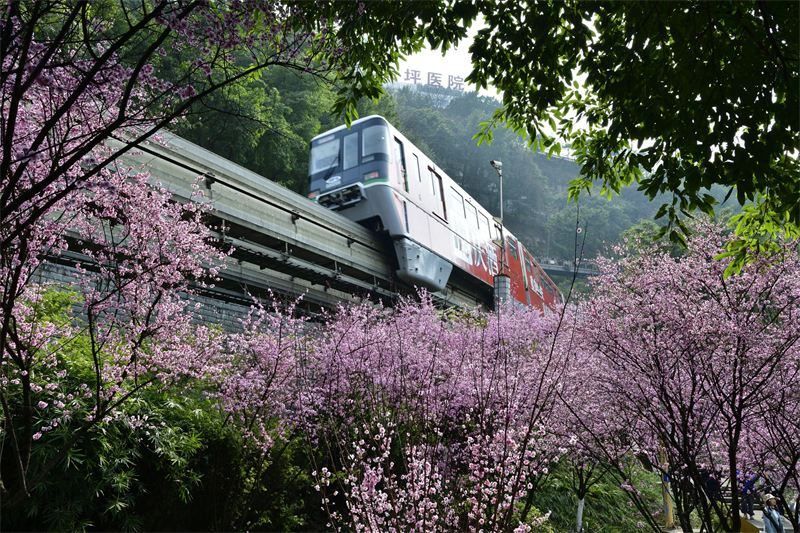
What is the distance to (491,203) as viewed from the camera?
5616 centimetres

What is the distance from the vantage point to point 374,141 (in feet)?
45.8

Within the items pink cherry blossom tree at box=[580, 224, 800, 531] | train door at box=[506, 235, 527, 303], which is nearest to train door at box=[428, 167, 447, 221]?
train door at box=[506, 235, 527, 303]

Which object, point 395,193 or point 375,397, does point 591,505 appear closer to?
point 375,397

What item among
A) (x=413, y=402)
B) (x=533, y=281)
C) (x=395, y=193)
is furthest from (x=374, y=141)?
(x=533, y=281)

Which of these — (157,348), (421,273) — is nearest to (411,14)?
(157,348)

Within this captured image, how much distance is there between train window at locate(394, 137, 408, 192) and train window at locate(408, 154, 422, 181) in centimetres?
33

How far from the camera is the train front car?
1401 centimetres

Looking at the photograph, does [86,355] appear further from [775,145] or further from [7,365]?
[775,145]

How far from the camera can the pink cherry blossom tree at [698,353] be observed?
4.59 meters

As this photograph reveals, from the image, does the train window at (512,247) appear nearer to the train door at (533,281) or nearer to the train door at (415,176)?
the train door at (533,281)

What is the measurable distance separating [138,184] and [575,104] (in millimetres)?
4376

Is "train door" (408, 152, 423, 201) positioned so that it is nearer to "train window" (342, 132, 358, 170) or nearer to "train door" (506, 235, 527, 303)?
"train window" (342, 132, 358, 170)

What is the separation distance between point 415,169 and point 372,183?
1624 mm

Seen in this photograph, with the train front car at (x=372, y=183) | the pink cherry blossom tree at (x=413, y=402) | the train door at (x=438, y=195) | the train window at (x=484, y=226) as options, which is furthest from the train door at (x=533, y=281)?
the pink cherry blossom tree at (x=413, y=402)
